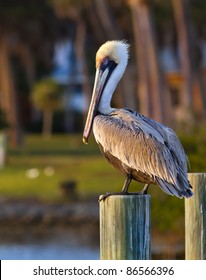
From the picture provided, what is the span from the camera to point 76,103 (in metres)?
74.9

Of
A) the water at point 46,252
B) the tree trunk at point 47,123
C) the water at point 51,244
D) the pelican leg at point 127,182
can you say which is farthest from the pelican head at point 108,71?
the tree trunk at point 47,123

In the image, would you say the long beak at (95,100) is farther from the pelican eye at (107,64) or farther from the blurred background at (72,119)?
the blurred background at (72,119)

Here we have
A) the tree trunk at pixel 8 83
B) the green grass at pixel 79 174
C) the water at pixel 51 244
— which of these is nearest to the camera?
the green grass at pixel 79 174

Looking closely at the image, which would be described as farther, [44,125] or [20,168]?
[44,125]

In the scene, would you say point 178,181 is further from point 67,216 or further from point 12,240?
point 67,216

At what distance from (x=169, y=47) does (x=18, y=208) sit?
3637 centimetres

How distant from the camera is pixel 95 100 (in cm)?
931

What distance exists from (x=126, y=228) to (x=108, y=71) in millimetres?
1631

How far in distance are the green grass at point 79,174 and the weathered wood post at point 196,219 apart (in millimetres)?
8831

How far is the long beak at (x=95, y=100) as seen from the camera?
922 cm

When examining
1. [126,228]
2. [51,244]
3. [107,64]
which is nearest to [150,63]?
[51,244]

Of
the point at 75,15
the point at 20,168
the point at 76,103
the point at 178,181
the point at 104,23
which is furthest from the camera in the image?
the point at 76,103

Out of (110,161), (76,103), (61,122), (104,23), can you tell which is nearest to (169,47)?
(61,122)

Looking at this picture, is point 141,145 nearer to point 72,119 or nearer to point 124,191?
point 124,191
